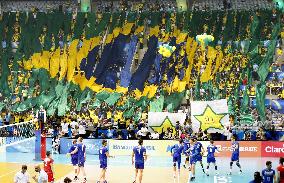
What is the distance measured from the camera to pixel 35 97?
1757 inches

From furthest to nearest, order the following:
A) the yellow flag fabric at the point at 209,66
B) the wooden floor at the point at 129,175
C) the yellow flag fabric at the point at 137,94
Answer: the yellow flag fabric at the point at 137,94, the yellow flag fabric at the point at 209,66, the wooden floor at the point at 129,175

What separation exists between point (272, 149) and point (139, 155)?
12.6 metres

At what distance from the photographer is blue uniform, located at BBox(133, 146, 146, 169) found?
20688mm

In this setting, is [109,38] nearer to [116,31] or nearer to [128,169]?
[116,31]

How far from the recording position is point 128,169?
1027 inches

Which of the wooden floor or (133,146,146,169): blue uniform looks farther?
the wooden floor

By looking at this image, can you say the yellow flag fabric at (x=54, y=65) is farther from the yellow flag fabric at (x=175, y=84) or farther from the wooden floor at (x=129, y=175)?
the wooden floor at (x=129, y=175)

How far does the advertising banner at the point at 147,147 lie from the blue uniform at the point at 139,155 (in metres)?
10.1

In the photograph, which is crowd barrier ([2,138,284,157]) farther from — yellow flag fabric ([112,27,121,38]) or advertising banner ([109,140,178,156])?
yellow flag fabric ([112,27,121,38])

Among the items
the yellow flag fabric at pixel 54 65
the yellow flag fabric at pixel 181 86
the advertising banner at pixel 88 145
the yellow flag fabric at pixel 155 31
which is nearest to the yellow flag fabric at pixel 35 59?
the yellow flag fabric at pixel 54 65

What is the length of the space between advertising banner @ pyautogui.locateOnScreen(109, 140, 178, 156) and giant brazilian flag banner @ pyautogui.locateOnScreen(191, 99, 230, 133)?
10.8ft

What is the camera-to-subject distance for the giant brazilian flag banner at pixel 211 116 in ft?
108

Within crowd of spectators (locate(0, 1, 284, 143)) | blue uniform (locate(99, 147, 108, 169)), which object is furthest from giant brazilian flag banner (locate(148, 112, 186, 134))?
blue uniform (locate(99, 147, 108, 169))

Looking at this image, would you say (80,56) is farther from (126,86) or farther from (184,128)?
(184,128)
